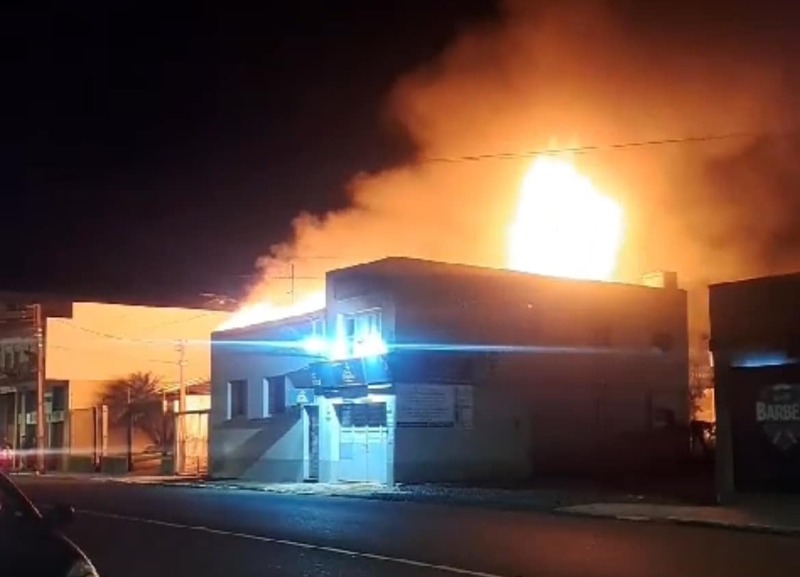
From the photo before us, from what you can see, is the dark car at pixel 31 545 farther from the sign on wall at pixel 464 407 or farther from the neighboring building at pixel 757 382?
the sign on wall at pixel 464 407

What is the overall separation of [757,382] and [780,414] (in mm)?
902

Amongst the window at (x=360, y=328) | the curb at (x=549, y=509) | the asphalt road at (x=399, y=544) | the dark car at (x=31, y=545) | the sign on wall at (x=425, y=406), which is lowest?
the curb at (x=549, y=509)

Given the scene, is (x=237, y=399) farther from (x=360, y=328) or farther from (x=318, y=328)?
(x=360, y=328)

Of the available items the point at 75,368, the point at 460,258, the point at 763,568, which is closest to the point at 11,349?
the point at 75,368

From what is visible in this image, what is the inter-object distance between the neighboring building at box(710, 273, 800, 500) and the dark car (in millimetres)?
20565

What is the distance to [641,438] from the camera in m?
38.8

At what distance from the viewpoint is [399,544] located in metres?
15.4

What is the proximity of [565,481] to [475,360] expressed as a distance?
4.28 m

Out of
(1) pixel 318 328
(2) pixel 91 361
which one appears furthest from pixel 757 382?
(2) pixel 91 361

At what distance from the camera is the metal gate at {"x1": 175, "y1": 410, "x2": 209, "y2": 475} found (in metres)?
43.3

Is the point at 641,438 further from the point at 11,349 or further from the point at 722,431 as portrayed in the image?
the point at 11,349

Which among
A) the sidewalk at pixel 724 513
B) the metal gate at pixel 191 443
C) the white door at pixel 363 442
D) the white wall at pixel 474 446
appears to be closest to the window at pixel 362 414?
the white door at pixel 363 442

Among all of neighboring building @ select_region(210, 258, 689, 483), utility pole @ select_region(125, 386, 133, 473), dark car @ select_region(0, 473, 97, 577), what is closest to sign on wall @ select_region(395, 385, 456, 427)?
neighboring building @ select_region(210, 258, 689, 483)

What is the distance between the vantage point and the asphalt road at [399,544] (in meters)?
12.8
